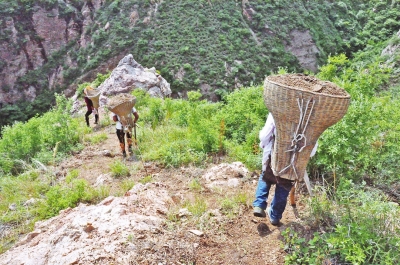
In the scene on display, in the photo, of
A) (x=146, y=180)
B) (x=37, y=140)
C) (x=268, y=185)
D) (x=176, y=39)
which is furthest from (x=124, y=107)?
(x=176, y=39)

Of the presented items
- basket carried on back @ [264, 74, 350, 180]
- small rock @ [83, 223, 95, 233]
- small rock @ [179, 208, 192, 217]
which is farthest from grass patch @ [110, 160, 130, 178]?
basket carried on back @ [264, 74, 350, 180]

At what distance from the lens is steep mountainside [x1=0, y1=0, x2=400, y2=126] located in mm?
21016

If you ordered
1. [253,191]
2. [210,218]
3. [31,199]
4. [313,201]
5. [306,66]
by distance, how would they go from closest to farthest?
[313,201], [210,218], [253,191], [31,199], [306,66]

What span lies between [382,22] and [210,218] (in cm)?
2856

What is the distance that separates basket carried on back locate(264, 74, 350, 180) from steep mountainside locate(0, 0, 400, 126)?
17092mm

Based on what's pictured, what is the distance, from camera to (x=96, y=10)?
25.6 metres

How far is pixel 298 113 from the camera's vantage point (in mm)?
2271

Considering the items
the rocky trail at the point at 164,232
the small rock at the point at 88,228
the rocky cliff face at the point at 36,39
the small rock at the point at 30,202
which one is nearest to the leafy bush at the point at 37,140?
the small rock at the point at 30,202

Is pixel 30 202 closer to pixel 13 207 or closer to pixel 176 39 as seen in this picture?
pixel 13 207

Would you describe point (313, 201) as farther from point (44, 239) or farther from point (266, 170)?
point (44, 239)

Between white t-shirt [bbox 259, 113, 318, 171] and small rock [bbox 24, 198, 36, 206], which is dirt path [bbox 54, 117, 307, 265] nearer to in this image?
white t-shirt [bbox 259, 113, 318, 171]

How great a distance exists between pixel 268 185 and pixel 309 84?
1055 millimetres

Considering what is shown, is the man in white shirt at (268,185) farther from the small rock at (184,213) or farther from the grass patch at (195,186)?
the grass patch at (195,186)

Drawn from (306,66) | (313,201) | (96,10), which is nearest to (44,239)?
(313,201)
